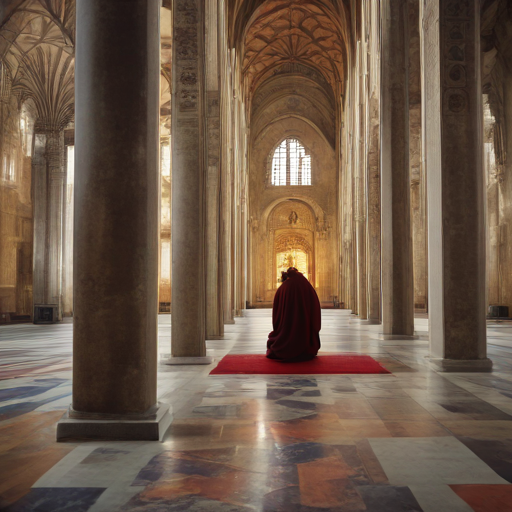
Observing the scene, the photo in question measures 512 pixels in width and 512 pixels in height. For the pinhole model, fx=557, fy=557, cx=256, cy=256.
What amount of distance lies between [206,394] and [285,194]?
107 feet

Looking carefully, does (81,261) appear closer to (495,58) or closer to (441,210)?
(441,210)

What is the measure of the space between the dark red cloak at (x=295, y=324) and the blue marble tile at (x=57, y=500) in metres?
5.17

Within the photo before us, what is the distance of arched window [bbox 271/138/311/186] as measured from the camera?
37219 millimetres

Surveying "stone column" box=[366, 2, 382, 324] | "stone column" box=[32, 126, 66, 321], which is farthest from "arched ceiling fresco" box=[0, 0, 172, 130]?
"stone column" box=[366, 2, 382, 324]

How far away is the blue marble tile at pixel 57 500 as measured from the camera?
2438mm

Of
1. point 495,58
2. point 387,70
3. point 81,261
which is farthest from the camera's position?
point 495,58

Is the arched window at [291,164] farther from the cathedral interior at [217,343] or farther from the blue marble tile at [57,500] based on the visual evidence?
the blue marble tile at [57,500]

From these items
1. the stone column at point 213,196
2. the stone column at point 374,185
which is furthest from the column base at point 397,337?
the stone column at point 374,185

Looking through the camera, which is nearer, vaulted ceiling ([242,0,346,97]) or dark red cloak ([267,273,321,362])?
dark red cloak ([267,273,321,362])

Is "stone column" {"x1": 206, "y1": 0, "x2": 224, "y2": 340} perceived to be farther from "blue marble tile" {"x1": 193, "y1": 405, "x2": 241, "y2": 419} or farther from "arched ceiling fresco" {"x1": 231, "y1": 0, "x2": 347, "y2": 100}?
"arched ceiling fresco" {"x1": 231, "y1": 0, "x2": 347, "y2": 100}

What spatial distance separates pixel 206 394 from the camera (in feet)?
16.8

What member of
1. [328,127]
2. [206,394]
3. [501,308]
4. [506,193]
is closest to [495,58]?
[506,193]

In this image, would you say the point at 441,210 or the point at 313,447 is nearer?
Result: the point at 313,447

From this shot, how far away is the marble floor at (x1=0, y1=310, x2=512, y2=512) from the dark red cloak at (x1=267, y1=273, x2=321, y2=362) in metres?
1.97
